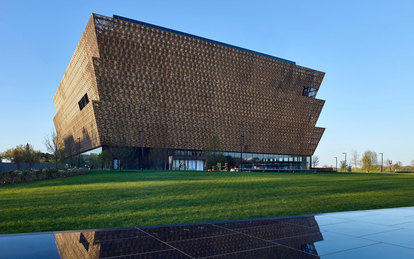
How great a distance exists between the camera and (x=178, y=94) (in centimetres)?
7612

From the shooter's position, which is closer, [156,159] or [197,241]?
[197,241]

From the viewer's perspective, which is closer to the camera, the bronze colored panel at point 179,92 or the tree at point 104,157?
the tree at point 104,157

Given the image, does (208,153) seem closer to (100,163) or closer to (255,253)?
(100,163)

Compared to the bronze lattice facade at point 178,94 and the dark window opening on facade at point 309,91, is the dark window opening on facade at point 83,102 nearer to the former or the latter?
the bronze lattice facade at point 178,94

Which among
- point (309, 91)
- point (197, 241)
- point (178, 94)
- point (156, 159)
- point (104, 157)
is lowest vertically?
point (197, 241)

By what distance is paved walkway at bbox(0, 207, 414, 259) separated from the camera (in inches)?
201

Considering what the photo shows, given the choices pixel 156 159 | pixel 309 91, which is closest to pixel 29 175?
pixel 156 159

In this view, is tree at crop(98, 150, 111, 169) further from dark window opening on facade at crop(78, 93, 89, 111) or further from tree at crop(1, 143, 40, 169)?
tree at crop(1, 143, 40, 169)

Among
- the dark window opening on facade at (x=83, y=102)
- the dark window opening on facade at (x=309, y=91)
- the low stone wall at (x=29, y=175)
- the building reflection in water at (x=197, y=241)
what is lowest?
the low stone wall at (x=29, y=175)

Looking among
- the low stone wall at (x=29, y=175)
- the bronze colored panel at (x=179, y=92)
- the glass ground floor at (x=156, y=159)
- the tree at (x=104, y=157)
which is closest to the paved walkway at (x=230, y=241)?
the low stone wall at (x=29, y=175)

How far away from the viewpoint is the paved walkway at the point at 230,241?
5113 millimetres

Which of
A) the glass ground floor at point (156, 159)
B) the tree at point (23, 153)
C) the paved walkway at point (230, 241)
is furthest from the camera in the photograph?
the tree at point (23, 153)

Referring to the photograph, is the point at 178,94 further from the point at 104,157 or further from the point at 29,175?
the point at 29,175

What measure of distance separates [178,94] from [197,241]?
71.4 metres
